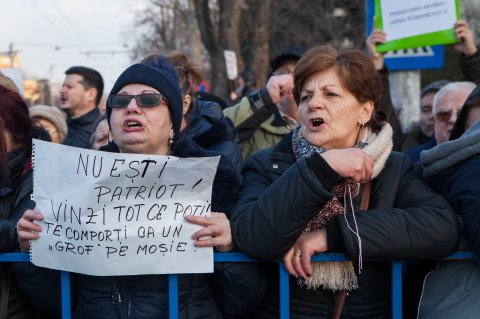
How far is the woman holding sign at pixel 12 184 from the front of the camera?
279cm

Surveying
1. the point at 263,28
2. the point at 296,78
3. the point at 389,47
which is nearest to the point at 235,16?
the point at 263,28

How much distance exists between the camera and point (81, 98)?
710 cm

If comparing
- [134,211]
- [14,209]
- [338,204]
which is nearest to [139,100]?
[134,211]

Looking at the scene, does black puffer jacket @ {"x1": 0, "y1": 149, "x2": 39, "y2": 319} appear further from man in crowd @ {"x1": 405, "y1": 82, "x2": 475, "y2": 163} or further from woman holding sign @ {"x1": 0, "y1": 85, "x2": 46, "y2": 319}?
man in crowd @ {"x1": 405, "y1": 82, "x2": 475, "y2": 163}

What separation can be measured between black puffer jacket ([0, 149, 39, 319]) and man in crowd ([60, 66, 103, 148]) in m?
3.80

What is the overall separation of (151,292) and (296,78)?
1067 millimetres

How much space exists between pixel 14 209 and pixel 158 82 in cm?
84

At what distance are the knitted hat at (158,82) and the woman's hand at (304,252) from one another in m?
0.75

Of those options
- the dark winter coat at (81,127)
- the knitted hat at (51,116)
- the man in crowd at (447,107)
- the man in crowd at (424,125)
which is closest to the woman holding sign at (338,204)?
the man in crowd at (447,107)

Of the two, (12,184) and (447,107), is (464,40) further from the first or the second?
(12,184)

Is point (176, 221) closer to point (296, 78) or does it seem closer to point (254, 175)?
point (254, 175)

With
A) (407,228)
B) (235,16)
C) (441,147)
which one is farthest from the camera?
(235,16)

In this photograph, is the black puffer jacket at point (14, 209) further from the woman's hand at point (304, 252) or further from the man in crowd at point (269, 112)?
the man in crowd at point (269, 112)

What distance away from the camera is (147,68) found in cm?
282
